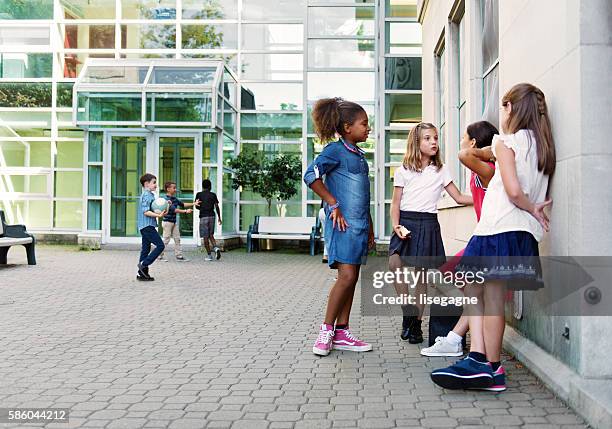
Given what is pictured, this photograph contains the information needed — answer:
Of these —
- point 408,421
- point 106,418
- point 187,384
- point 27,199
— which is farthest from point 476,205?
point 27,199

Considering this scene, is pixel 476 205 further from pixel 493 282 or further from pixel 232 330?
pixel 232 330

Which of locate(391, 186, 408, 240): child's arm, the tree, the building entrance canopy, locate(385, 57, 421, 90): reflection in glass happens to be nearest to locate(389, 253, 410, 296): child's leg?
locate(391, 186, 408, 240): child's arm

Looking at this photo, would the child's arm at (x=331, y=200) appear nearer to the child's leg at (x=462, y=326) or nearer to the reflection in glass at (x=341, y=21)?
the child's leg at (x=462, y=326)

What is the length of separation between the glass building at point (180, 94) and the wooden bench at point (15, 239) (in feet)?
14.9

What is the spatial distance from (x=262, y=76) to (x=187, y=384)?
16.5 meters

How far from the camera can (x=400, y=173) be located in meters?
5.36

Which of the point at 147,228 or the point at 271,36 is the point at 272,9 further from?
the point at 147,228

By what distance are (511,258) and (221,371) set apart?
2.12 meters

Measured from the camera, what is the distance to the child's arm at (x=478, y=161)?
444 centimetres

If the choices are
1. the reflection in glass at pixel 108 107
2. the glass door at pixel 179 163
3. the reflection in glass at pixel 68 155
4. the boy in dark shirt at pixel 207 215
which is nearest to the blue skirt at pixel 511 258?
the boy in dark shirt at pixel 207 215

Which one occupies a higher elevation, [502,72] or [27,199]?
[502,72]

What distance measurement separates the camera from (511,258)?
3717 millimetres

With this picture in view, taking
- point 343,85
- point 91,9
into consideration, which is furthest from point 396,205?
point 91,9

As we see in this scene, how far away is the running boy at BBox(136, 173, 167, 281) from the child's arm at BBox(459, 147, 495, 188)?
6.74 meters
